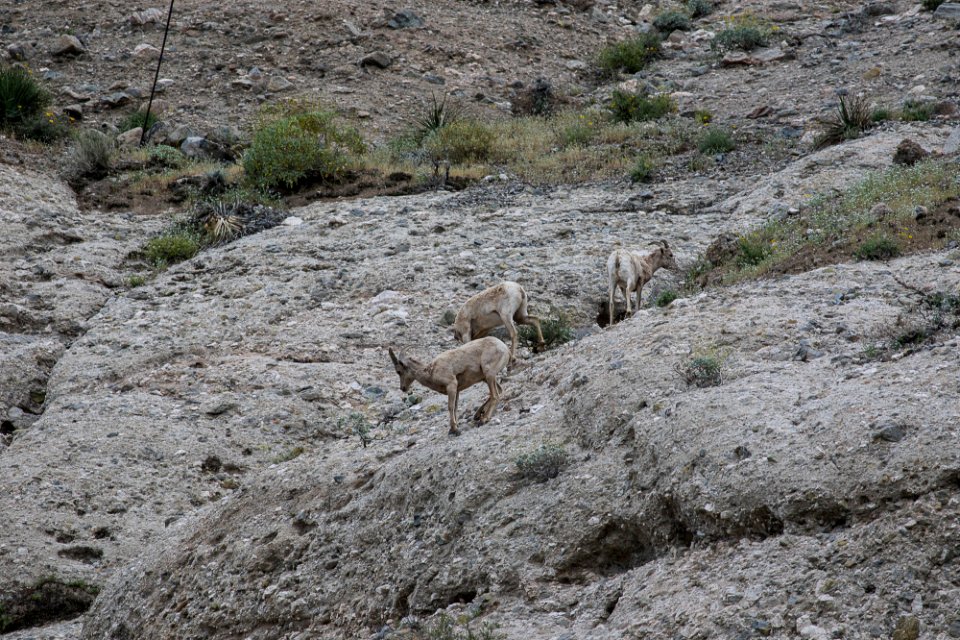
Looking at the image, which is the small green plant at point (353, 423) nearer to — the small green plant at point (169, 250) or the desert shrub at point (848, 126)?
the small green plant at point (169, 250)

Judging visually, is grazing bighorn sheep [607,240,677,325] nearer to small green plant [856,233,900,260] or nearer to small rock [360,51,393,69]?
small green plant [856,233,900,260]

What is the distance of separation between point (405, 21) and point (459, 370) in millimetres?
22035

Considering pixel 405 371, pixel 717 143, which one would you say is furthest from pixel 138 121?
pixel 405 371

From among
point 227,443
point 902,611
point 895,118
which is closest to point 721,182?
point 895,118

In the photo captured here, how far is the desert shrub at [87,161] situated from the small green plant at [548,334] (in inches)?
464

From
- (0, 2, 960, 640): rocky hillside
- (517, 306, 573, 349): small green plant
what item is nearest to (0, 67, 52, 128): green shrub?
(0, 2, 960, 640): rocky hillside

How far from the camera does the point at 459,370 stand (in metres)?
8.53

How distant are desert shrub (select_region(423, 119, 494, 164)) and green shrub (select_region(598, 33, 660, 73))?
8.10 meters

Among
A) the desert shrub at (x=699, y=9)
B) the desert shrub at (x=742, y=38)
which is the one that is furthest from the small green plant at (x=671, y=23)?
the desert shrub at (x=742, y=38)

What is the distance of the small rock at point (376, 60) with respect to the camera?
1069 inches

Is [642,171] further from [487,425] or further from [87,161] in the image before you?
[87,161]

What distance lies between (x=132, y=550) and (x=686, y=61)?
21672mm

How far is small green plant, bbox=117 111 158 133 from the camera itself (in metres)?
23.8

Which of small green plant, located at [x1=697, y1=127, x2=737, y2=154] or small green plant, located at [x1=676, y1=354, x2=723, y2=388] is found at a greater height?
small green plant, located at [x1=676, y1=354, x2=723, y2=388]
